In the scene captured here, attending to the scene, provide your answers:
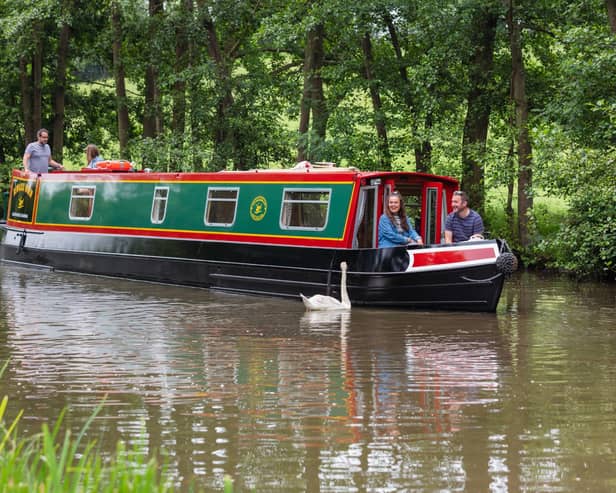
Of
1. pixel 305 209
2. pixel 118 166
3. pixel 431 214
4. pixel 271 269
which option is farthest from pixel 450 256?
pixel 118 166

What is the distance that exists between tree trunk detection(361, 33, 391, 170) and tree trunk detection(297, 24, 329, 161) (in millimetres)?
1124

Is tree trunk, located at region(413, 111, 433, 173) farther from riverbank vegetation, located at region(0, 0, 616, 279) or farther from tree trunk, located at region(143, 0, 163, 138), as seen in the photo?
tree trunk, located at region(143, 0, 163, 138)

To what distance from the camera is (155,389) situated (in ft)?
25.3

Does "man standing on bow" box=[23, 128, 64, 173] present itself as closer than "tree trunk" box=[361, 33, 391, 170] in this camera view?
Yes

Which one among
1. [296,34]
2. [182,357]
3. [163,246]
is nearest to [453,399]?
[182,357]

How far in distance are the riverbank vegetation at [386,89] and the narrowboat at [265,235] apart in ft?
11.1

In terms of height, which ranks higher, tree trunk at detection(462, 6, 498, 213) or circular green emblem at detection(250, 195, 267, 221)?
tree trunk at detection(462, 6, 498, 213)

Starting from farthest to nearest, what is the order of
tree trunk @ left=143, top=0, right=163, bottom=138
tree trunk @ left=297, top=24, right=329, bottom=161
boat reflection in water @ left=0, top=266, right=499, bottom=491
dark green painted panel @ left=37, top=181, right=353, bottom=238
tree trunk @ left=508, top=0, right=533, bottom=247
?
tree trunk @ left=143, top=0, right=163, bottom=138 < tree trunk @ left=297, top=24, right=329, bottom=161 < tree trunk @ left=508, top=0, right=533, bottom=247 < dark green painted panel @ left=37, top=181, right=353, bottom=238 < boat reflection in water @ left=0, top=266, right=499, bottom=491

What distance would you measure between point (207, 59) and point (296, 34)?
4770mm

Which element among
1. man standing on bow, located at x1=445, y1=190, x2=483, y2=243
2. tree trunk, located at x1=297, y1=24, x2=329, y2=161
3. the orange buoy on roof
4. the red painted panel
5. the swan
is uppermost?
tree trunk, located at x1=297, y1=24, x2=329, y2=161

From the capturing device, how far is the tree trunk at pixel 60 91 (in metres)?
30.3

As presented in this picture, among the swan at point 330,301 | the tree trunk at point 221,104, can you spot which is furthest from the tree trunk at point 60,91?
the swan at point 330,301

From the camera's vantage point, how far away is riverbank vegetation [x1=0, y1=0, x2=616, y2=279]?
675 inches

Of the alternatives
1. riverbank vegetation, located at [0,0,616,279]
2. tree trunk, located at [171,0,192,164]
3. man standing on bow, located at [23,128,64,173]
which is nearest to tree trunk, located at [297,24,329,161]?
riverbank vegetation, located at [0,0,616,279]
